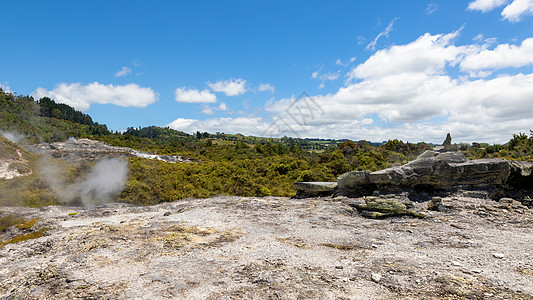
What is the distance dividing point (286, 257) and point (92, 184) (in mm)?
18775

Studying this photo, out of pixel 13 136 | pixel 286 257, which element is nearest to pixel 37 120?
pixel 13 136

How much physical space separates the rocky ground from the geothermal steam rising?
600 centimetres

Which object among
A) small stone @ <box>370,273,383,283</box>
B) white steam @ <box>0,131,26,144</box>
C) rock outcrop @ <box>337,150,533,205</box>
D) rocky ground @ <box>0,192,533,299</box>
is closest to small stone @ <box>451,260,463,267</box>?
rocky ground @ <box>0,192,533,299</box>

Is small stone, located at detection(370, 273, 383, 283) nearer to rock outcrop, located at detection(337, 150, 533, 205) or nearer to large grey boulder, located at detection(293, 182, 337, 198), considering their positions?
rock outcrop, located at detection(337, 150, 533, 205)

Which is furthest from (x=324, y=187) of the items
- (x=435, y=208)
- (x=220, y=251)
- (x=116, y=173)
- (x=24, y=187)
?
(x=24, y=187)

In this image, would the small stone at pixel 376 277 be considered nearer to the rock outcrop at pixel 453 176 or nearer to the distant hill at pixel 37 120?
the rock outcrop at pixel 453 176

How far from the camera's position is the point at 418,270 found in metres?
5.60

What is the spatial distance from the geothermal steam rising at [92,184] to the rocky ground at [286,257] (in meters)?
6.00

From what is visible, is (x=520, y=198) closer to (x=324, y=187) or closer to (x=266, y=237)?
(x=324, y=187)

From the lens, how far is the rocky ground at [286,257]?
5.01 meters

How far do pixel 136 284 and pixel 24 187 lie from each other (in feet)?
61.6

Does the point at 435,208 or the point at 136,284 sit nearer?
the point at 136,284

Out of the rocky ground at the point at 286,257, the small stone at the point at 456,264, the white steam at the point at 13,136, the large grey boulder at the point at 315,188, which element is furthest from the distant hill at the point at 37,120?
the small stone at the point at 456,264

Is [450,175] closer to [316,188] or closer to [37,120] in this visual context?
[316,188]
